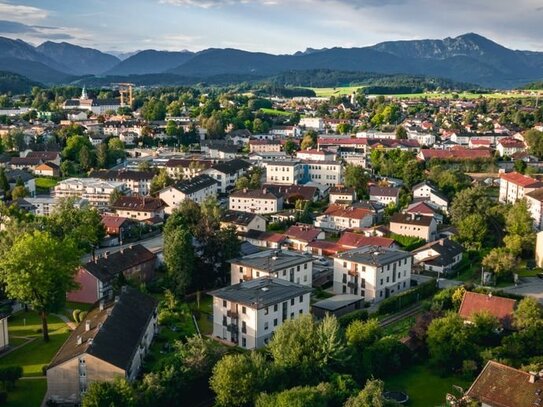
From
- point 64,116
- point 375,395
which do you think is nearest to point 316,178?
point 375,395

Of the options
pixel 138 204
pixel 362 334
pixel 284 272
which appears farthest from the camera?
pixel 138 204

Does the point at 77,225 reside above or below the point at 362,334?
above

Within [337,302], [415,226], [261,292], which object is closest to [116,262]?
[261,292]

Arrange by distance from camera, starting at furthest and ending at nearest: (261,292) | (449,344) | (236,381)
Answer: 1. (261,292)
2. (449,344)
3. (236,381)

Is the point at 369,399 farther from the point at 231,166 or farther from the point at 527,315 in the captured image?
the point at 231,166

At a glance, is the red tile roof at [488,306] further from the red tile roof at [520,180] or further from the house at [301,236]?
the red tile roof at [520,180]

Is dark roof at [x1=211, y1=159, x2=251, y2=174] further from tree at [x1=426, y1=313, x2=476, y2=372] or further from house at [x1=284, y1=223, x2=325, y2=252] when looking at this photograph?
tree at [x1=426, y1=313, x2=476, y2=372]

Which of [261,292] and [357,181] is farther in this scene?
[357,181]
